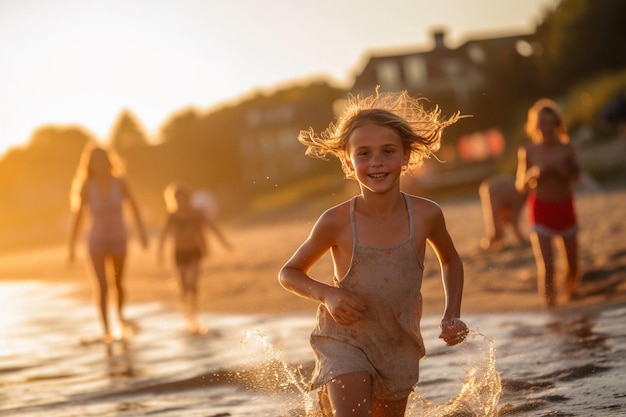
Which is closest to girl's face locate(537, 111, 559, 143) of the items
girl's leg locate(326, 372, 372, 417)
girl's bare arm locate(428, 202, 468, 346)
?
girl's bare arm locate(428, 202, 468, 346)

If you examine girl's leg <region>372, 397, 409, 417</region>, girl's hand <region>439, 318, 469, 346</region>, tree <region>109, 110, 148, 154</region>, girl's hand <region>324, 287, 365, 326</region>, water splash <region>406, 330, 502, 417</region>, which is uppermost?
tree <region>109, 110, 148, 154</region>

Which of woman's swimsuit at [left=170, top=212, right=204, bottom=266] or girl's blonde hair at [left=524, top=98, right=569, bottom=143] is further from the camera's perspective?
woman's swimsuit at [left=170, top=212, right=204, bottom=266]

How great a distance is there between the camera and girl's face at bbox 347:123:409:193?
15.5ft

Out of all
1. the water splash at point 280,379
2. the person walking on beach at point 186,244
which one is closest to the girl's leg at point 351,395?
the water splash at point 280,379

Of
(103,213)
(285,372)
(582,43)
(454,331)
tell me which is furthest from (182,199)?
(582,43)

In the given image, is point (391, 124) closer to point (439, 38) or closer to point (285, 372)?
point (285, 372)

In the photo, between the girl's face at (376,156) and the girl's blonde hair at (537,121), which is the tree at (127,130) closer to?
the girl's blonde hair at (537,121)

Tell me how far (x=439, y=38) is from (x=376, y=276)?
64484 mm

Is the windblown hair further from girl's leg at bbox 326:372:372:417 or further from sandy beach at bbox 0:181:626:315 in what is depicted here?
girl's leg at bbox 326:372:372:417

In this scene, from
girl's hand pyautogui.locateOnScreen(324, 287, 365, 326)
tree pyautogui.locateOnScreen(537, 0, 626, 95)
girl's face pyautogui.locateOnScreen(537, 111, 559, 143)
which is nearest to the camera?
girl's hand pyautogui.locateOnScreen(324, 287, 365, 326)

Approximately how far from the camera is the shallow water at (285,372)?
19.7 feet

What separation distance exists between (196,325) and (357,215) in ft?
25.6

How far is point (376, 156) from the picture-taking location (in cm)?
473

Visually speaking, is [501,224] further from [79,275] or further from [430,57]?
[430,57]
